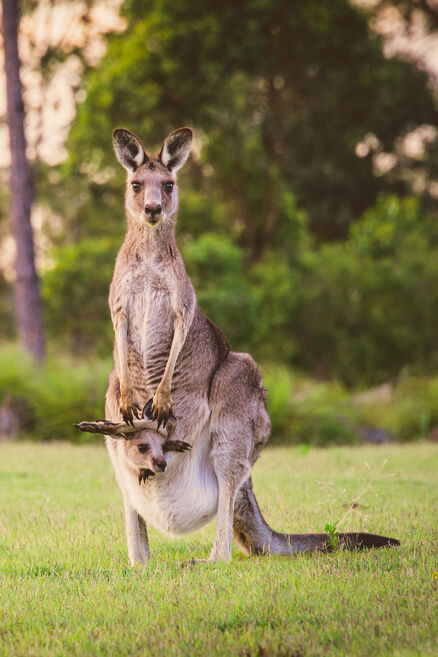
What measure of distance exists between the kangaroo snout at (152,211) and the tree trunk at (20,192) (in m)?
8.47

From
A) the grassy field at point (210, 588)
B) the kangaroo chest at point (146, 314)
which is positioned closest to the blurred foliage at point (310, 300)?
the grassy field at point (210, 588)

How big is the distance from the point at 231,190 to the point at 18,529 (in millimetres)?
13222

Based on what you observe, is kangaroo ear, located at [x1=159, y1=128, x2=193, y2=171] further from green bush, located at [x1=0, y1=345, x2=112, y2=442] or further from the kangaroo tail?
green bush, located at [x1=0, y1=345, x2=112, y2=442]

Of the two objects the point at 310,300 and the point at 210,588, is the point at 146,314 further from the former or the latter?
the point at 310,300

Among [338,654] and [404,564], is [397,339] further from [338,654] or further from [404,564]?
[338,654]

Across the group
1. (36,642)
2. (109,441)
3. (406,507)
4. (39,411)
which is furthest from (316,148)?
(36,642)

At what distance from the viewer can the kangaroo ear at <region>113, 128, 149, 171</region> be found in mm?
4843

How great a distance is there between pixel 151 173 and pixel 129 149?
19 centimetres

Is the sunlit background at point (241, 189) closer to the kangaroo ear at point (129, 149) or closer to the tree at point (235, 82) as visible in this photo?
the tree at point (235, 82)

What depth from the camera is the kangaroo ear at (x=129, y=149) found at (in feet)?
15.9

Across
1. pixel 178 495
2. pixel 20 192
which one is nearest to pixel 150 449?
pixel 178 495

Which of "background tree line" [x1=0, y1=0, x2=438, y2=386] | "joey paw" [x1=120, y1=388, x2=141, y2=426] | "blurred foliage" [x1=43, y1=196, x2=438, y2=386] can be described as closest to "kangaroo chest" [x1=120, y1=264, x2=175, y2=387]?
"joey paw" [x1=120, y1=388, x2=141, y2=426]

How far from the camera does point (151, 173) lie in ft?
16.0

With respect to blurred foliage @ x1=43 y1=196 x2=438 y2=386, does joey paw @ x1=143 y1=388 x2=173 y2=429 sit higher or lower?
lower
